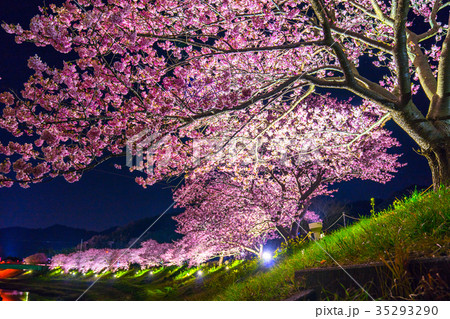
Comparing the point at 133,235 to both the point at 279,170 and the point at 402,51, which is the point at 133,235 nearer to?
the point at 279,170

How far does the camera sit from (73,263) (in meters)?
49.3

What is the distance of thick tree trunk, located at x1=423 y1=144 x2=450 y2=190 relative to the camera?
229 inches

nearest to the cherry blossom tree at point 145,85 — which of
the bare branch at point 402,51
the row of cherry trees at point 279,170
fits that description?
the bare branch at point 402,51

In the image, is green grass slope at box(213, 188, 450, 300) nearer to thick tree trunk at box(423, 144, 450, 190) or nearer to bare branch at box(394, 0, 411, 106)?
A: thick tree trunk at box(423, 144, 450, 190)

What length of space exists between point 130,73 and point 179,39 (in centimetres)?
159

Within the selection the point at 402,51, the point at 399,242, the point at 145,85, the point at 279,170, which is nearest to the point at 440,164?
the point at 402,51

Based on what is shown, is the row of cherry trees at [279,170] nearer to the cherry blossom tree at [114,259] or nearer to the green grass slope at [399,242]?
the green grass slope at [399,242]

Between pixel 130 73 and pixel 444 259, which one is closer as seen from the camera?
pixel 444 259

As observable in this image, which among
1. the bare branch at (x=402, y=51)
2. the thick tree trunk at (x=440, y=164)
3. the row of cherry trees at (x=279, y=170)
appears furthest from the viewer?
the row of cherry trees at (x=279, y=170)

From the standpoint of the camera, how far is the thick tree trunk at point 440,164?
5.82 metres

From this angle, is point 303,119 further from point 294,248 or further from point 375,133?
point 294,248

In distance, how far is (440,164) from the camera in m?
5.98
